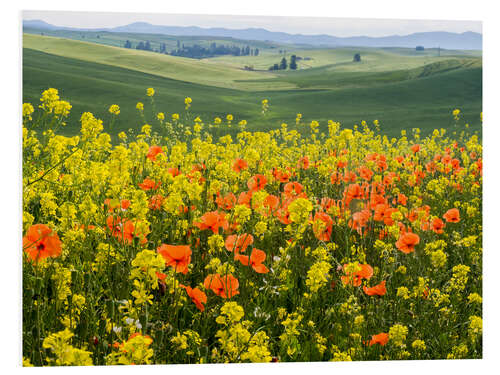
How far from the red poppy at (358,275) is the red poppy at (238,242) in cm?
55

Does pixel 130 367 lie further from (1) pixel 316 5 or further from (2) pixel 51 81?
(1) pixel 316 5

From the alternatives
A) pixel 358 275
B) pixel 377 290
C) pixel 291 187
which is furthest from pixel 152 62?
pixel 377 290

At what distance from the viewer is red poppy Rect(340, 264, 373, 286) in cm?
280

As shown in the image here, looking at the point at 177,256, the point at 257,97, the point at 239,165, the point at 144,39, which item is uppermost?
the point at 144,39

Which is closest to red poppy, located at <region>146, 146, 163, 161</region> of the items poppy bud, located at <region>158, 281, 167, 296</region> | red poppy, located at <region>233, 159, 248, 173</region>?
red poppy, located at <region>233, 159, 248, 173</region>

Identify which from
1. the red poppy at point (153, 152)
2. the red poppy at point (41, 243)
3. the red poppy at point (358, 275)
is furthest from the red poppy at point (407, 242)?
the red poppy at point (41, 243)

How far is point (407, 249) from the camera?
10.2 feet

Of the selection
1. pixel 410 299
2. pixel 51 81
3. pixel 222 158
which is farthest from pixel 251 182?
pixel 51 81

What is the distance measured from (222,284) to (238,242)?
25cm

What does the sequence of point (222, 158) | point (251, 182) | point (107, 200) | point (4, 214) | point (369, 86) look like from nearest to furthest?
point (107, 200)
point (4, 214)
point (251, 182)
point (222, 158)
point (369, 86)

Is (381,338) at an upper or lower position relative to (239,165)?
lower

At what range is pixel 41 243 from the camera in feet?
8.67

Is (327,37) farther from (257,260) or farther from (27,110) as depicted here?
(27,110)
